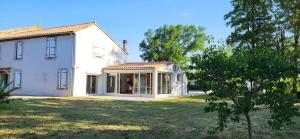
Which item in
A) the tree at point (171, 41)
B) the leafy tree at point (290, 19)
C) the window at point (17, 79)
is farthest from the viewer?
the tree at point (171, 41)

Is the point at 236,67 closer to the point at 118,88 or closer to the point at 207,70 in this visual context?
the point at 207,70

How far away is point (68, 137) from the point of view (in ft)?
33.2

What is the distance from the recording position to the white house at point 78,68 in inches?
1336

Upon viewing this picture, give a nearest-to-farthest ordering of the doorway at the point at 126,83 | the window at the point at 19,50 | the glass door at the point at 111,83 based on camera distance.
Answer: the doorway at the point at 126,83 → the glass door at the point at 111,83 → the window at the point at 19,50

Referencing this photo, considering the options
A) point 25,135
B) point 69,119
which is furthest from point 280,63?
point 69,119

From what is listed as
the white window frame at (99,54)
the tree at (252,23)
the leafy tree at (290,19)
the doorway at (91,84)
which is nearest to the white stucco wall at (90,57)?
Answer: the white window frame at (99,54)

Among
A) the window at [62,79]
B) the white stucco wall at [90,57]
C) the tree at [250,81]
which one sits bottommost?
the tree at [250,81]

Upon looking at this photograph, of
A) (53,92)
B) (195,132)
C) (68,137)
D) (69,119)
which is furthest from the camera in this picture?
(53,92)

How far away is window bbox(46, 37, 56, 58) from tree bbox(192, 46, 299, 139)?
28081 mm

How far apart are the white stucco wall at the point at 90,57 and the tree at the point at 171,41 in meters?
23.6

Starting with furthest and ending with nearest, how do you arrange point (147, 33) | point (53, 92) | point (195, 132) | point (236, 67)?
point (147, 33)
point (53, 92)
point (195, 132)
point (236, 67)

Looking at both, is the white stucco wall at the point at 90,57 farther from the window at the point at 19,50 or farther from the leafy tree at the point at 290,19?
the leafy tree at the point at 290,19

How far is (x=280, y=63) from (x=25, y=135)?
22.4ft

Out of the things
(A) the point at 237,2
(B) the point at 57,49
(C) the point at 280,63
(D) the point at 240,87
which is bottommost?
(D) the point at 240,87
